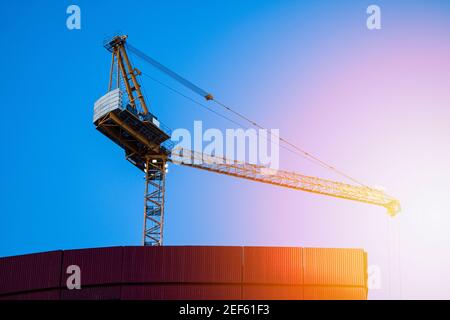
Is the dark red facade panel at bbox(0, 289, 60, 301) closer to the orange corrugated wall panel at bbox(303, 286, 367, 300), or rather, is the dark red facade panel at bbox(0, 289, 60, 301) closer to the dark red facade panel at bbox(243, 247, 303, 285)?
the dark red facade panel at bbox(243, 247, 303, 285)

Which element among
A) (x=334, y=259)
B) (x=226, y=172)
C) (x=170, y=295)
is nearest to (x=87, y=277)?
(x=170, y=295)

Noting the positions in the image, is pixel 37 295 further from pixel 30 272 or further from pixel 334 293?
pixel 334 293

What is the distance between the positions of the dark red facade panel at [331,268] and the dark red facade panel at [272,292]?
1.10 m

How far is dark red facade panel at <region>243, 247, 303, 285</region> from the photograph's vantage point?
2092 inches

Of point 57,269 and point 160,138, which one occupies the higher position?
point 160,138

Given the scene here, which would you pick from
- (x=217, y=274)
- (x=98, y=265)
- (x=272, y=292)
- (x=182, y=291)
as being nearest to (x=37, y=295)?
(x=98, y=265)

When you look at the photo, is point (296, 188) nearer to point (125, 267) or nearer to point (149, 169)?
point (149, 169)

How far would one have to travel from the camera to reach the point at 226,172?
9938cm

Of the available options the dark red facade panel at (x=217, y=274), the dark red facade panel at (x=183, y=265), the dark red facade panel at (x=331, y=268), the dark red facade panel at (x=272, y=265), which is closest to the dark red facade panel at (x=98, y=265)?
the dark red facade panel at (x=217, y=274)

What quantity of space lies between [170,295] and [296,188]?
171 feet

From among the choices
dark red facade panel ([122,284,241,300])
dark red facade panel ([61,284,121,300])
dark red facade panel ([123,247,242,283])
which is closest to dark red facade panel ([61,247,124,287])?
dark red facade panel ([61,284,121,300])
